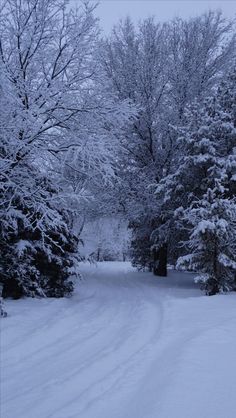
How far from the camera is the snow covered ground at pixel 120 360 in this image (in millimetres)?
3947

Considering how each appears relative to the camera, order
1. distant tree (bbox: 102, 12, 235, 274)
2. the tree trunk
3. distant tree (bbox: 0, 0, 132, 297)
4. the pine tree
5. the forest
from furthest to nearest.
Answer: the tree trunk
distant tree (bbox: 102, 12, 235, 274)
the pine tree
distant tree (bbox: 0, 0, 132, 297)
the forest

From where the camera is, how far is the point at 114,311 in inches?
396

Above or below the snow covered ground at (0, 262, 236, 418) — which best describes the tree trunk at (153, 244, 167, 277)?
above

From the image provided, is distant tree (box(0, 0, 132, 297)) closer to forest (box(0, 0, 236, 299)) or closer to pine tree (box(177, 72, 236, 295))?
forest (box(0, 0, 236, 299))

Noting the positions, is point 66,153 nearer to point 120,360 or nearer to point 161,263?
point 120,360

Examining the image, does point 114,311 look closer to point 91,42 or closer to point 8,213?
point 8,213

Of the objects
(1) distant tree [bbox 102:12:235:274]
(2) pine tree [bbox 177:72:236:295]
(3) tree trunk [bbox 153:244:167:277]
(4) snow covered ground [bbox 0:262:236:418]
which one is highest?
(1) distant tree [bbox 102:12:235:274]

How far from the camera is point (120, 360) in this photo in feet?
19.2

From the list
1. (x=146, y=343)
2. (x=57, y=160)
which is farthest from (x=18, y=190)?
(x=146, y=343)

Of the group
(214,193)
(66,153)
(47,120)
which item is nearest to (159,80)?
(214,193)

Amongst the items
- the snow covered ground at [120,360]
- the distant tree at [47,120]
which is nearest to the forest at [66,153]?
the distant tree at [47,120]

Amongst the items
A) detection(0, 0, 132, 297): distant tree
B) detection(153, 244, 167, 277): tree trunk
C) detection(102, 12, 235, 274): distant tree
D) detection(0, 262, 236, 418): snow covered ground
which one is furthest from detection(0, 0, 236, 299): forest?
detection(153, 244, 167, 277): tree trunk

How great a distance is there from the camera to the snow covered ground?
3947 mm

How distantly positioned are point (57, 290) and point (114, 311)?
→ 2.83 metres
